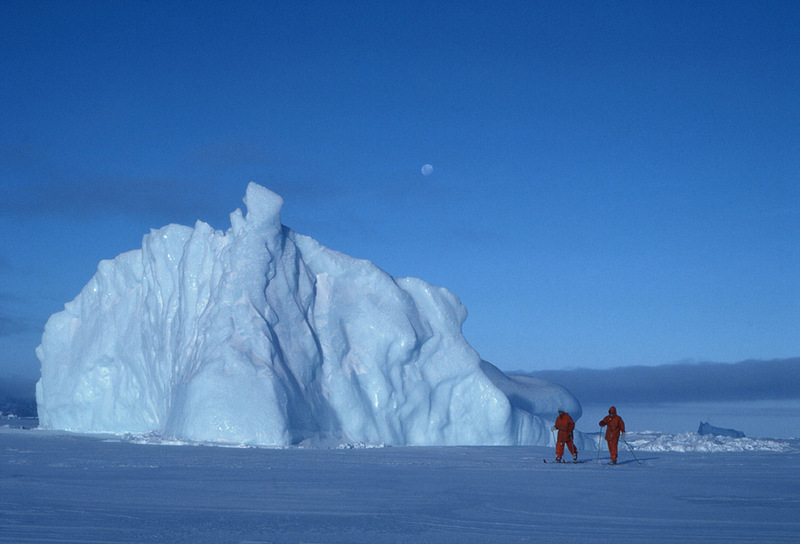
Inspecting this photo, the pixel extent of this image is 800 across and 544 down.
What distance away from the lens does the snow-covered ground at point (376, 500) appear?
620 centimetres

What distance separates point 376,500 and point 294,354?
13602mm

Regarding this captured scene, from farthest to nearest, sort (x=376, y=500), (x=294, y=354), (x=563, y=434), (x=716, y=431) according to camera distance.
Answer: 1. (x=716, y=431)
2. (x=294, y=354)
3. (x=563, y=434)
4. (x=376, y=500)

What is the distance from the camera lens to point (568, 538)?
6.09 metres

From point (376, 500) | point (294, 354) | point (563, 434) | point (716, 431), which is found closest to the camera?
point (376, 500)

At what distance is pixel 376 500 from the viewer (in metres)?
8.23

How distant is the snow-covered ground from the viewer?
6.20 metres

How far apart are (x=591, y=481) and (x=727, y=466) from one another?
5146 millimetres

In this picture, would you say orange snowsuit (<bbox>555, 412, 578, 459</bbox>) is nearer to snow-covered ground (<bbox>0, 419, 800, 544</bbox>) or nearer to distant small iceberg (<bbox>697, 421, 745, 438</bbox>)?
snow-covered ground (<bbox>0, 419, 800, 544</bbox>)

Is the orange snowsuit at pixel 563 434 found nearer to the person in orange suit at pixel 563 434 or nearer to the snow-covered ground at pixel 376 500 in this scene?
the person in orange suit at pixel 563 434

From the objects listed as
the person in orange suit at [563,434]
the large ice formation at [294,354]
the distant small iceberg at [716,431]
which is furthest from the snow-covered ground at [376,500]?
the distant small iceberg at [716,431]

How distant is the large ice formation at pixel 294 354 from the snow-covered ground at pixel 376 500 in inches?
200

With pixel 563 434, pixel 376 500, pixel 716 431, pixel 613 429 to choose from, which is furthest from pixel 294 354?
pixel 716 431

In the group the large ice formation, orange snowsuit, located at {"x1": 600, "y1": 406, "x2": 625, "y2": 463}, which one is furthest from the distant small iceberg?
orange snowsuit, located at {"x1": 600, "y1": 406, "x2": 625, "y2": 463}

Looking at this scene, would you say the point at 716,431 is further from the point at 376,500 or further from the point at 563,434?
the point at 376,500
